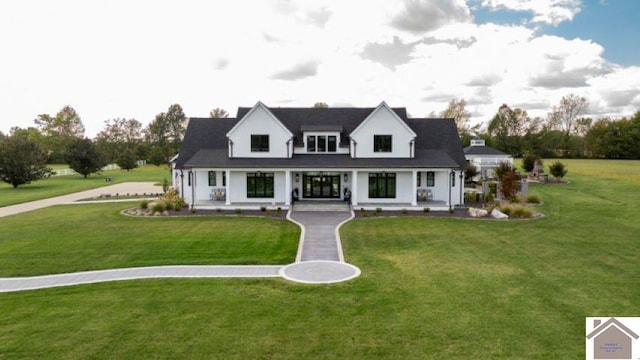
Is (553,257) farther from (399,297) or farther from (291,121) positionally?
(291,121)

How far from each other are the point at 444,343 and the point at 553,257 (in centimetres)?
948

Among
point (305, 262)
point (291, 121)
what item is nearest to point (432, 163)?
point (291, 121)

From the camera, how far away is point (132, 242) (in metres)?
18.3

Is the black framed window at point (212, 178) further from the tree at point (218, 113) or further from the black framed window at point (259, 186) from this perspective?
the tree at point (218, 113)

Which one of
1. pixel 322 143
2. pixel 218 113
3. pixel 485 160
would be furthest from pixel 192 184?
pixel 218 113

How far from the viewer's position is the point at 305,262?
15.1m

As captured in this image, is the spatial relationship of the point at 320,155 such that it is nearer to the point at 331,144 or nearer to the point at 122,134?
the point at 331,144

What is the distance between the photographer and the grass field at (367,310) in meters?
8.56

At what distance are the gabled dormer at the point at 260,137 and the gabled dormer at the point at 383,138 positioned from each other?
4919mm

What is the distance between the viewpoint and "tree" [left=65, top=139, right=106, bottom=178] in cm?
5606

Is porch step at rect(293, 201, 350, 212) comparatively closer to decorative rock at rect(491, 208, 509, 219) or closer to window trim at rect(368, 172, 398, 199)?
window trim at rect(368, 172, 398, 199)

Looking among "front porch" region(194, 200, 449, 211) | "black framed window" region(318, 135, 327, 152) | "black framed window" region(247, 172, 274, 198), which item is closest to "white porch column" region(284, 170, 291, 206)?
"front porch" region(194, 200, 449, 211)

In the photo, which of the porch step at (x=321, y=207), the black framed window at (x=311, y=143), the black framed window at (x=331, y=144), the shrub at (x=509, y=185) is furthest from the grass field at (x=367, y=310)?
the black framed window at (x=311, y=143)

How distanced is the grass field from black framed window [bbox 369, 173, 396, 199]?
11564 mm
